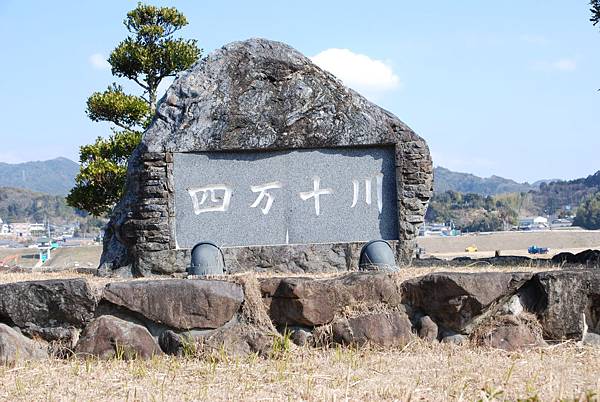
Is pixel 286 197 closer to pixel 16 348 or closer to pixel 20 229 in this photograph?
pixel 16 348

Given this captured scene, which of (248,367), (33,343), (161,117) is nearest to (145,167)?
(161,117)

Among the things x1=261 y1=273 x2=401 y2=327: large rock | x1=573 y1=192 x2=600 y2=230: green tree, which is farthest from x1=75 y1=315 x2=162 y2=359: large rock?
x1=573 y1=192 x2=600 y2=230: green tree

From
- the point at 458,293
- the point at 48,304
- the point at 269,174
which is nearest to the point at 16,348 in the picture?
the point at 48,304

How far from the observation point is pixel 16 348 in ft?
20.0

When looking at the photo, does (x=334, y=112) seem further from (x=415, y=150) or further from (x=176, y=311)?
(x=176, y=311)

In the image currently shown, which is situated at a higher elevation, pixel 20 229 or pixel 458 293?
pixel 458 293

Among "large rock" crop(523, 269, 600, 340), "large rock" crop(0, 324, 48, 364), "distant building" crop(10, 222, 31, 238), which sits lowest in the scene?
"distant building" crop(10, 222, 31, 238)

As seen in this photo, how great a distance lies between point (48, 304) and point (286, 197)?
12.6 ft

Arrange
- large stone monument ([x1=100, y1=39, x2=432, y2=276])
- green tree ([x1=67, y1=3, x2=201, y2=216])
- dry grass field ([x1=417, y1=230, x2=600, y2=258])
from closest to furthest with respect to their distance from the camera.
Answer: large stone monument ([x1=100, y1=39, x2=432, y2=276])
green tree ([x1=67, y1=3, x2=201, y2=216])
dry grass field ([x1=417, y1=230, x2=600, y2=258])

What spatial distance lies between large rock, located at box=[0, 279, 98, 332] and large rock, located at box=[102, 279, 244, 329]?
171mm

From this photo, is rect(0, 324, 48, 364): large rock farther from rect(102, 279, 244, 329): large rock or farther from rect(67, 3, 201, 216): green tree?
rect(67, 3, 201, 216): green tree

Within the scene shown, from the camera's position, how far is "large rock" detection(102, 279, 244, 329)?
6270 mm

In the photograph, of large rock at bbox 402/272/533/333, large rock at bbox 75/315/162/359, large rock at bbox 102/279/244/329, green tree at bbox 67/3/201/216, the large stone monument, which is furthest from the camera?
green tree at bbox 67/3/201/216

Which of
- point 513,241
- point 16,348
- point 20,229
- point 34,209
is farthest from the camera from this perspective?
point 34,209
